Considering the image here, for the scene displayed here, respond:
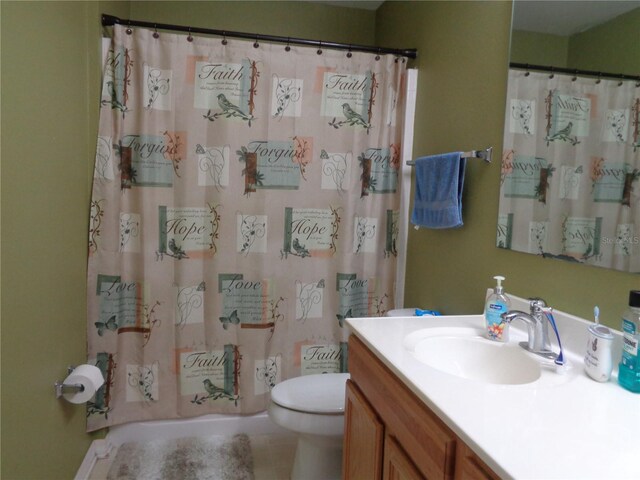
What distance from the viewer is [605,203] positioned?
103 cm

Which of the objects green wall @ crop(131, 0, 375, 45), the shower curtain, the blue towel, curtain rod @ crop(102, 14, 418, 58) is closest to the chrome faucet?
the blue towel

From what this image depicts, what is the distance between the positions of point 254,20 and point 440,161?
1539 mm

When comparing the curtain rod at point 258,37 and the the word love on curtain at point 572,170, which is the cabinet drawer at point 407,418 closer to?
the the word love on curtain at point 572,170

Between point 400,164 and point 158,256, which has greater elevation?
point 400,164

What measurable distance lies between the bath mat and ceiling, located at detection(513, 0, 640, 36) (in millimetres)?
2114

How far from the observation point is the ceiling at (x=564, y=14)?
3.42 ft

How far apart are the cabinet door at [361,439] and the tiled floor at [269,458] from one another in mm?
706

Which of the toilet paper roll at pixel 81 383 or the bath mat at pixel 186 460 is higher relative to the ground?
the toilet paper roll at pixel 81 383

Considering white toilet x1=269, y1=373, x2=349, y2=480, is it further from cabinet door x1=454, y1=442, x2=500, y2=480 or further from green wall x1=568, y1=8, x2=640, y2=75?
green wall x1=568, y1=8, x2=640, y2=75

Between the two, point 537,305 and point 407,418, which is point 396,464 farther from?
point 537,305

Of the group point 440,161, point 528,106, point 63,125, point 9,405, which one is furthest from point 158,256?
point 528,106

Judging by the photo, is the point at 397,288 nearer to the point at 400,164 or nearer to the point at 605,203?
the point at 400,164

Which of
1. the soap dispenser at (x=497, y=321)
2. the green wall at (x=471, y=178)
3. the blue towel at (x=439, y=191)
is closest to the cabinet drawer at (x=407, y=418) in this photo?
the soap dispenser at (x=497, y=321)

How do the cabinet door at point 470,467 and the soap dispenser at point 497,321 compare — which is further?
the soap dispenser at point 497,321
